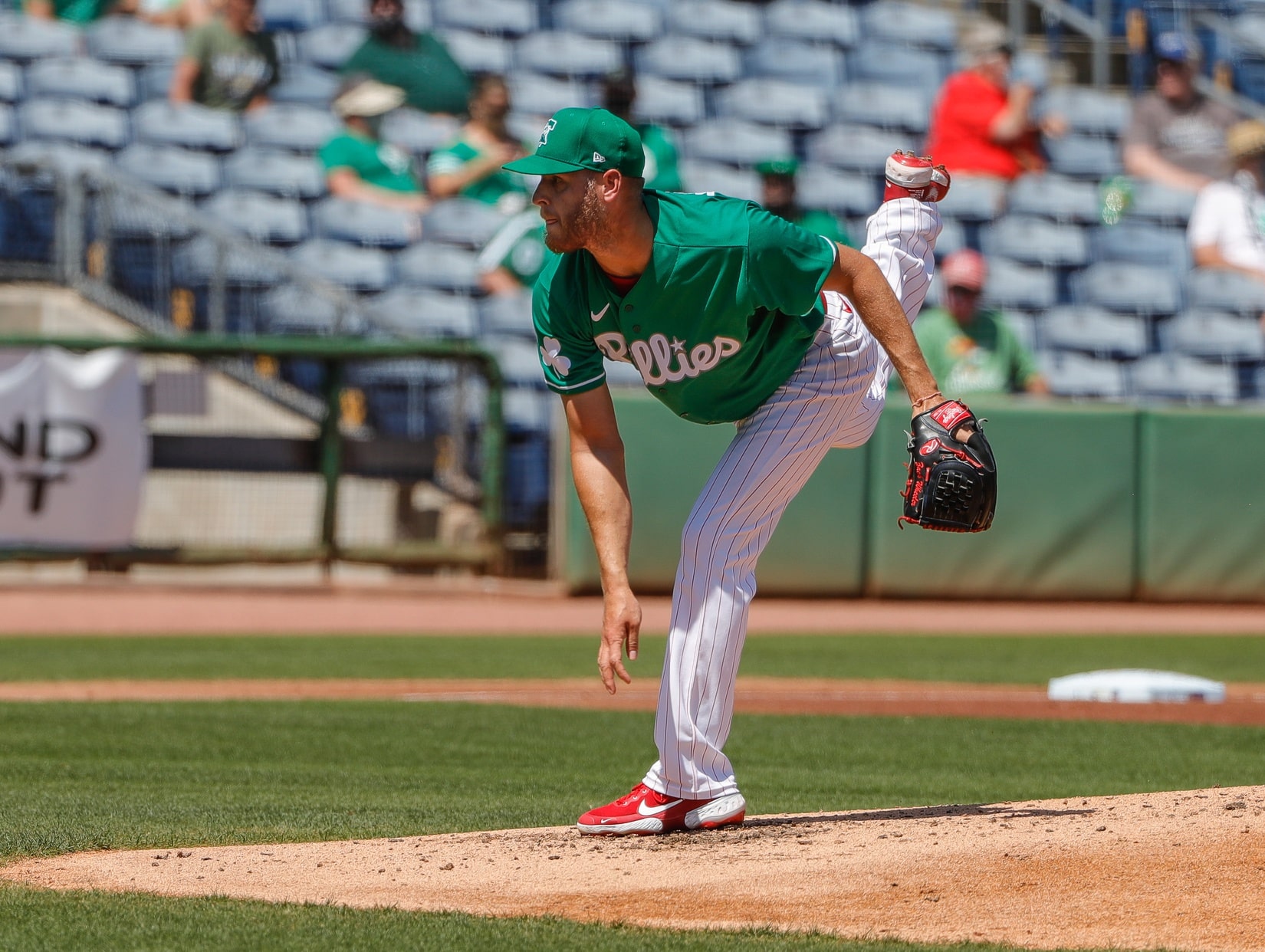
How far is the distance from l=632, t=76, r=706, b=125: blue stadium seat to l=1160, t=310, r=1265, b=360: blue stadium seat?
410 centimetres

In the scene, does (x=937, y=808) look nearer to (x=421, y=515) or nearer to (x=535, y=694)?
(x=535, y=694)

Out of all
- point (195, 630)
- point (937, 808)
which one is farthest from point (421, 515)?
point (937, 808)

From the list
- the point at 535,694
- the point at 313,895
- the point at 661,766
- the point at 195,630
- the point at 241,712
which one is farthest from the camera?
the point at 195,630

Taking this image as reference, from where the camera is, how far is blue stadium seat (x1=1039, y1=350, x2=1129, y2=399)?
13.1 m

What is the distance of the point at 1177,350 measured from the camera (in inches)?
533

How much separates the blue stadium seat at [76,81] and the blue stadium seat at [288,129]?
0.92m

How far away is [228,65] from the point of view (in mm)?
12633

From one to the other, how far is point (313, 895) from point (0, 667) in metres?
5.18

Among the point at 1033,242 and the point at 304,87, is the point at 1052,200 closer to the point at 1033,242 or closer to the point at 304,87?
the point at 1033,242

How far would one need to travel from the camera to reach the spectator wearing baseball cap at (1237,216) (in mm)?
13414

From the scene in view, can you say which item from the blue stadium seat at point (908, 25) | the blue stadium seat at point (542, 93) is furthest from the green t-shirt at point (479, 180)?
the blue stadium seat at point (908, 25)

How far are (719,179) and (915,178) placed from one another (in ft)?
30.7

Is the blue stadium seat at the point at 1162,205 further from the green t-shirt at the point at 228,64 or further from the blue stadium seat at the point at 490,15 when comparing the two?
the green t-shirt at the point at 228,64

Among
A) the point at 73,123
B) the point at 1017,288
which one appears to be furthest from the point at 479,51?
the point at 1017,288
